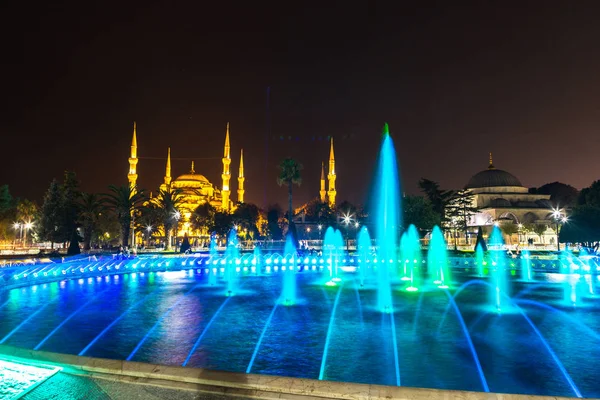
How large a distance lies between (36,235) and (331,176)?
5048 centimetres

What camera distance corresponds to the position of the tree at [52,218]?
159ft

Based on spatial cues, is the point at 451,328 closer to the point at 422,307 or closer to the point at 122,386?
the point at 422,307

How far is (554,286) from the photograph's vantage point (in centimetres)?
1809

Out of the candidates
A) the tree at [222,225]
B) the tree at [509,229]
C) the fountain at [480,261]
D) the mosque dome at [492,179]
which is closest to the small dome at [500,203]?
the mosque dome at [492,179]

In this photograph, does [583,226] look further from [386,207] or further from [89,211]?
[89,211]

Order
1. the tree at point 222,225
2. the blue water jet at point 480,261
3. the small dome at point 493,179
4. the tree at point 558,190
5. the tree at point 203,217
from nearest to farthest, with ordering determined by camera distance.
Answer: the blue water jet at point 480,261 < the tree at point 222,225 < the tree at point 203,217 < the small dome at point 493,179 < the tree at point 558,190

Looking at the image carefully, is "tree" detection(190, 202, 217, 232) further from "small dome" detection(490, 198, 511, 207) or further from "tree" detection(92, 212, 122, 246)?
"small dome" detection(490, 198, 511, 207)

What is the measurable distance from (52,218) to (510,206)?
6797 cm

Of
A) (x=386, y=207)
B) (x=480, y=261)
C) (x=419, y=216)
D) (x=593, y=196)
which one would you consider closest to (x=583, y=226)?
(x=593, y=196)

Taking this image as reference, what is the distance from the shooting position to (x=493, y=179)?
82.3 meters

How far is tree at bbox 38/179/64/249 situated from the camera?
159 feet

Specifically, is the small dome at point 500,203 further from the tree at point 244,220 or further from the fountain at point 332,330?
the fountain at point 332,330

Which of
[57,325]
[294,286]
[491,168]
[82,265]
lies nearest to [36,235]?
[82,265]

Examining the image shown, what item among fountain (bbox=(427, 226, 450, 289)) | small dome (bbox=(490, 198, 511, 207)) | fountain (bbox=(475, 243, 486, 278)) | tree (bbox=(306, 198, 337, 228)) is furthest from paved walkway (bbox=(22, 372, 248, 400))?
small dome (bbox=(490, 198, 511, 207))
